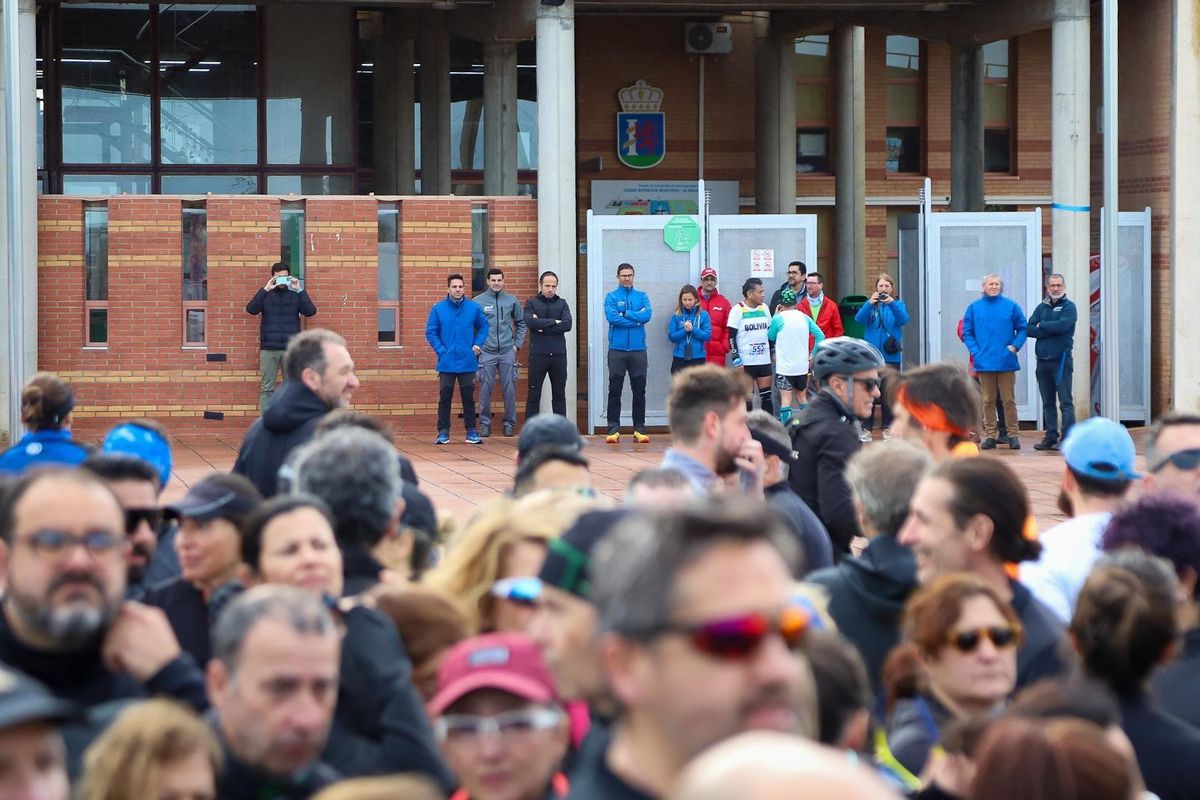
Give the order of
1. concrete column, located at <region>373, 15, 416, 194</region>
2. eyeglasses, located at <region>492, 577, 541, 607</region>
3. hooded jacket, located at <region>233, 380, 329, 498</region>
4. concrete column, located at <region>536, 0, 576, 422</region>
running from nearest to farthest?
eyeglasses, located at <region>492, 577, 541, 607</region> → hooded jacket, located at <region>233, 380, 329, 498</region> → concrete column, located at <region>536, 0, 576, 422</region> → concrete column, located at <region>373, 15, 416, 194</region>

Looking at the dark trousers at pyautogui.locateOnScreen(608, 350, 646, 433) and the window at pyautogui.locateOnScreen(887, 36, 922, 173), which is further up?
the window at pyautogui.locateOnScreen(887, 36, 922, 173)

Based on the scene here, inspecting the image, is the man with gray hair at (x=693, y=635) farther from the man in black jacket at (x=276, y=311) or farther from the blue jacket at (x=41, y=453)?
the man in black jacket at (x=276, y=311)

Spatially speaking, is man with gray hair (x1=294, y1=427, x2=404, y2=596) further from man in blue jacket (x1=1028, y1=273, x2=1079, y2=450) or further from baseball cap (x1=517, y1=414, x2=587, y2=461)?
man in blue jacket (x1=1028, y1=273, x2=1079, y2=450)

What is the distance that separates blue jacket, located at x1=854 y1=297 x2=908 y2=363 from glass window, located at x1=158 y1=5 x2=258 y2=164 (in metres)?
11.7

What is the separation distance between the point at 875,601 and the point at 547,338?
15.8m

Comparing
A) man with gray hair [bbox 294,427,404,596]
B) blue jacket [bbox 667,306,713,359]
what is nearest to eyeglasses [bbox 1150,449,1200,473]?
man with gray hair [bbox 294,427,404,596]

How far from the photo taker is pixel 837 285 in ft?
96.6

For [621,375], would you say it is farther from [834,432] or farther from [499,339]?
[834,432]

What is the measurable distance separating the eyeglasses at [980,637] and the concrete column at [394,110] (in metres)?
24.6

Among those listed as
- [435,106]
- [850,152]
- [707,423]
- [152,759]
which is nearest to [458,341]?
[435,106]

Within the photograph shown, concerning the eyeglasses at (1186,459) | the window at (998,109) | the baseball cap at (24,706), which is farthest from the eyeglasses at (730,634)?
the window at (998,109)

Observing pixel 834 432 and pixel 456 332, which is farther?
pixel 456 332

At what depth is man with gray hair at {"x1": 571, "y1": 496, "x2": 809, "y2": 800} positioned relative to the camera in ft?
7.23

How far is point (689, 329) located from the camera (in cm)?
2120
